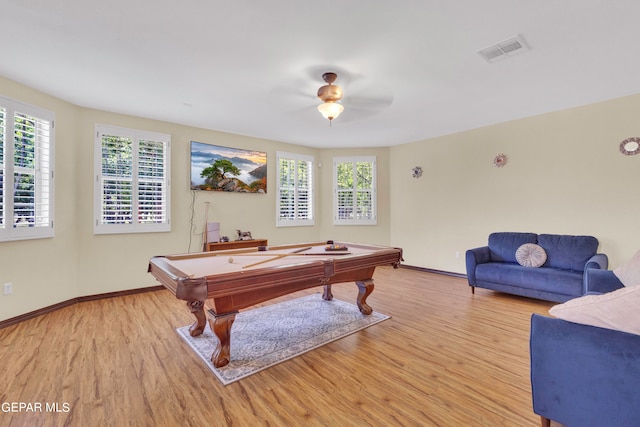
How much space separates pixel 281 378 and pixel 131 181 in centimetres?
369

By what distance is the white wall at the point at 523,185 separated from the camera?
3740mm

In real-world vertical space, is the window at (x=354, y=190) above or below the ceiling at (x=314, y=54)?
below

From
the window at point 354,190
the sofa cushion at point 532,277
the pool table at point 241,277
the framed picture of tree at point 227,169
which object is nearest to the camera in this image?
the pool table at point 241,277

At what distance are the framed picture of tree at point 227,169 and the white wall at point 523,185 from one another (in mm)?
2934

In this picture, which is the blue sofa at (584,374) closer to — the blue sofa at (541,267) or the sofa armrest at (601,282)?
the sofa armrest at (601,282)

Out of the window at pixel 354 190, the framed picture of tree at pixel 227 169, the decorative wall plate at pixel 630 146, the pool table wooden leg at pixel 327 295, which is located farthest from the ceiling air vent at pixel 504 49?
the framed picture of tree at pixel 227 169

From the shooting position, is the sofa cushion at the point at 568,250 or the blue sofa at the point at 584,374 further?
the sofa cushion at the point at 568,250

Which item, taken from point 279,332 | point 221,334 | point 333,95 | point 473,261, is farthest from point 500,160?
point 221,334

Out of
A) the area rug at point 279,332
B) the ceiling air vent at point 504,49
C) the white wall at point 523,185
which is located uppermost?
the ceiling air vent at point 504,49

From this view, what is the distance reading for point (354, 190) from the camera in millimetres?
6555

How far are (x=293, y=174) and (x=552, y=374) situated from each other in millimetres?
5312

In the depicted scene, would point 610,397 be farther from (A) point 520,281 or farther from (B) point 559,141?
(B) point 559,141

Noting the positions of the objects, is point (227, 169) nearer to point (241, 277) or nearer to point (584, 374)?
point (241, 277)

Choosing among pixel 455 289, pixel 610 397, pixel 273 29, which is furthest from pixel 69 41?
pixel 455 289
